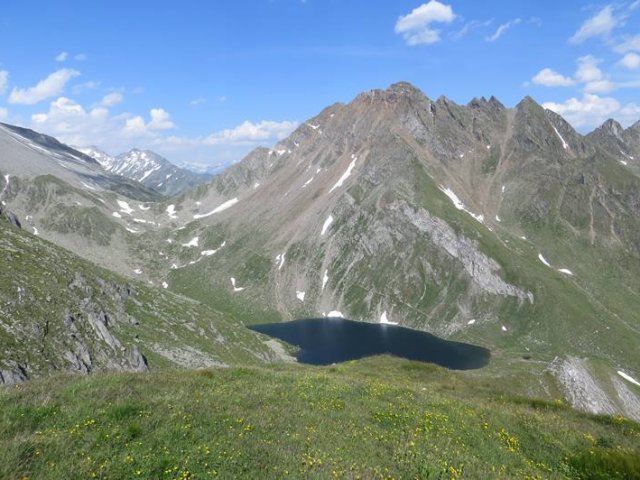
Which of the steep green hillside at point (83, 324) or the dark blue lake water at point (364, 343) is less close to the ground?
the steep green hillside at point (83, 324)

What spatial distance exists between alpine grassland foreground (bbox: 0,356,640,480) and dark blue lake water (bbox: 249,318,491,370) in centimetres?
12095

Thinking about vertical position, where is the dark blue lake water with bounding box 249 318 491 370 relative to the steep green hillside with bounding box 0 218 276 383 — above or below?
below

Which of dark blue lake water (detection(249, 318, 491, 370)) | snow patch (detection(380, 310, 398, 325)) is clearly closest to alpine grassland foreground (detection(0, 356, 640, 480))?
dark blue lake water (detection(249, 318, 491, 370))

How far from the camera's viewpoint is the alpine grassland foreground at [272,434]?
1343 centimetres

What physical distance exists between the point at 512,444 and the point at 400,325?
174224 mm

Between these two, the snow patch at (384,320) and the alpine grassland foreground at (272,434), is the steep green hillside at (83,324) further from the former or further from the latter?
the snow patch at (384,320)

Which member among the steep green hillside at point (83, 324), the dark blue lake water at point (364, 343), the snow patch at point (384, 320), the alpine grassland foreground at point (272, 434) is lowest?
the dark blue lake water at point (364, 343)

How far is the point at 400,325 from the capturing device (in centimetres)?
18912

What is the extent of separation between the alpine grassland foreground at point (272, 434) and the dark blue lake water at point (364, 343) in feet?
397

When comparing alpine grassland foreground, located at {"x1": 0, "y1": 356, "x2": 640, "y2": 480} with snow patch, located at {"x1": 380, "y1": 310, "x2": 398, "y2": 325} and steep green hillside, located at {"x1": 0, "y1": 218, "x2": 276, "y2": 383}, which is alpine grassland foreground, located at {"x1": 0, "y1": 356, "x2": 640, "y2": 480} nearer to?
steep green hillside, located at {"x1": 0, "y1": 218, "x2": 276, "y2": 383}

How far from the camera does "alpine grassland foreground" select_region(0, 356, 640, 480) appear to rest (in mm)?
13430

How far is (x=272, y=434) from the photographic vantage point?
637 inches

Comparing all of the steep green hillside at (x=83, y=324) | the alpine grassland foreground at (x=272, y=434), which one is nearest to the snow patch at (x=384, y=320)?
the steep green hillside at (x=83, y=324)

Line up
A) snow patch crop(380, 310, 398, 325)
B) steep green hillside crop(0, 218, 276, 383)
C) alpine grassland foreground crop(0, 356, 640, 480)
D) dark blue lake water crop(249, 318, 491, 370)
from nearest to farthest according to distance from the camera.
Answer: alpine grassland foreground crop(0, 356, 640, 480) < steep green hillside crop(0, 218, 276, 383) < dark blue lake water crop(249, 318, 491, 370) < snow patch crop(380, 310, 398, 325)
